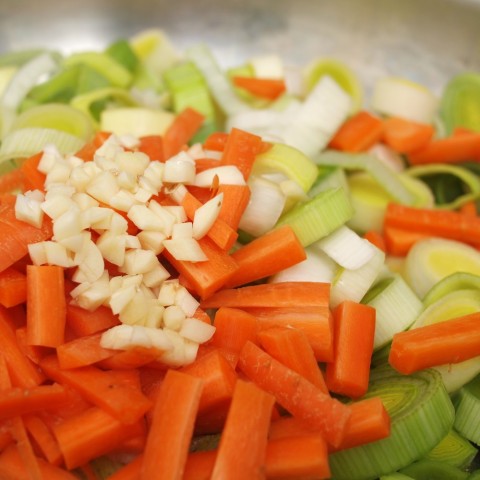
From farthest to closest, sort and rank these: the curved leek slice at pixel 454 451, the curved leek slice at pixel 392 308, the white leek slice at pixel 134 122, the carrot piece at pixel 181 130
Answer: the white leek slice at pixel 134 122
the carrot piece at pixel 181 130
the curved leek slice at pixel 392 308
the curved leek slice at pixel 454 451

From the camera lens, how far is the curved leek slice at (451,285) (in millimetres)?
1826

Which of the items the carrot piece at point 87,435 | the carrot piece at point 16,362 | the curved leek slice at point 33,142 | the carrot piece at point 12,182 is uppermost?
the curved leek slice at point 33,142

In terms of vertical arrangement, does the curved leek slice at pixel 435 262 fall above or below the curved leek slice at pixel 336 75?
below

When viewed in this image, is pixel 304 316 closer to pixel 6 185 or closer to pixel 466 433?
pixel 466 433

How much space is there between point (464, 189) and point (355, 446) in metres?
1.46

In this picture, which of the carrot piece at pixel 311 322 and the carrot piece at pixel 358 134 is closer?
the carrot piece at pixel 311 322

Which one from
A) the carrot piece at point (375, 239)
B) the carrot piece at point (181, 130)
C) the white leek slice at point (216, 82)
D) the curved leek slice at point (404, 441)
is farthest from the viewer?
the white leek slice at point (216, 82)

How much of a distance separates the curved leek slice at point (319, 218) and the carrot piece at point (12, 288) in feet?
2.56

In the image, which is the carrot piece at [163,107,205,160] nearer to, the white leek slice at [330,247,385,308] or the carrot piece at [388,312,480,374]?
the white leek slice at [330,247,385,308]

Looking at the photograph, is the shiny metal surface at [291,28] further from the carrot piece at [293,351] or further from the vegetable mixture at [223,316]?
the carrot piece at [293,351]

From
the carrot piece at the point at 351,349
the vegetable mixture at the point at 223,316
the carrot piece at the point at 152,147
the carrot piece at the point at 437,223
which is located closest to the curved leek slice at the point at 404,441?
the vegetable mixture at the point at 223,316

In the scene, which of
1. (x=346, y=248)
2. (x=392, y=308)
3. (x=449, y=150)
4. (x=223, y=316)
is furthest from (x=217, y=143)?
(x=449, y=150)

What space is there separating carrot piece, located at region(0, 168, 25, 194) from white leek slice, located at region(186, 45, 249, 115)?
38.4 inches

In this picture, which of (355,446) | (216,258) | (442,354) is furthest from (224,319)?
(442,354)
